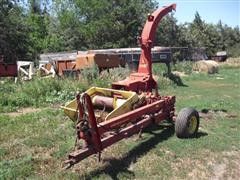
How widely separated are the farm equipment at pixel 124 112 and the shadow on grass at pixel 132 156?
11.7 inches

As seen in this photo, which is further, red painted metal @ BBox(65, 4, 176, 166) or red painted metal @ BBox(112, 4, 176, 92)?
red painted metal @ BBox(112, 4, 176, 92)

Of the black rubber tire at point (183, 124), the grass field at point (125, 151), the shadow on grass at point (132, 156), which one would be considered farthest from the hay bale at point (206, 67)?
the black rubber tire at point (183, 124)

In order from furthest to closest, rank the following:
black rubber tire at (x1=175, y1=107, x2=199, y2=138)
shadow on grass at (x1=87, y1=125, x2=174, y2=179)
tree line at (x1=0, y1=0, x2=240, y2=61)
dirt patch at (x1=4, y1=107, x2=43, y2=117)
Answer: tree line at (x1=0, y1=0, x2=240, y2=61), dirt patch at (x1=4, y1=107, x2=43, y2=117), black rubber tire at (x1=175, y1=107, x2=199, y2=138), shadow on grass at (x1=87, y1=125, x2=174, y2=179)

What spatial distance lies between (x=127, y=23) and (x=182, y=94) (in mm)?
29914

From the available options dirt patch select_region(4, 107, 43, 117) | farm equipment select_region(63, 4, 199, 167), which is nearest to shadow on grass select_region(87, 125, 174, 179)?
farm equipment select_region(63, 4, 199, 167)

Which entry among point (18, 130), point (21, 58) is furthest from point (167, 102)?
point (21, 58)

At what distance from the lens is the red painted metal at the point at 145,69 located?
31.4 ft

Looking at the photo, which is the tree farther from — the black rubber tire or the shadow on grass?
the black rubber tire

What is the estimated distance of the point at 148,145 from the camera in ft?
27.2

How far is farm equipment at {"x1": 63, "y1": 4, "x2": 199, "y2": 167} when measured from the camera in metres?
6.57

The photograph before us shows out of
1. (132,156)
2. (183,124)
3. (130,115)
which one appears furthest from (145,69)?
(132,156)

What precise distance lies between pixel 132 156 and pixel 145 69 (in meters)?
3.06

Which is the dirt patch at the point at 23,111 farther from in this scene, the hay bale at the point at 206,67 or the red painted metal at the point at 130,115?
the hay bale at the point at 206,67

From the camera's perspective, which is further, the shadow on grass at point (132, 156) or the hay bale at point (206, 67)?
the hay bale at point (206, 67)
